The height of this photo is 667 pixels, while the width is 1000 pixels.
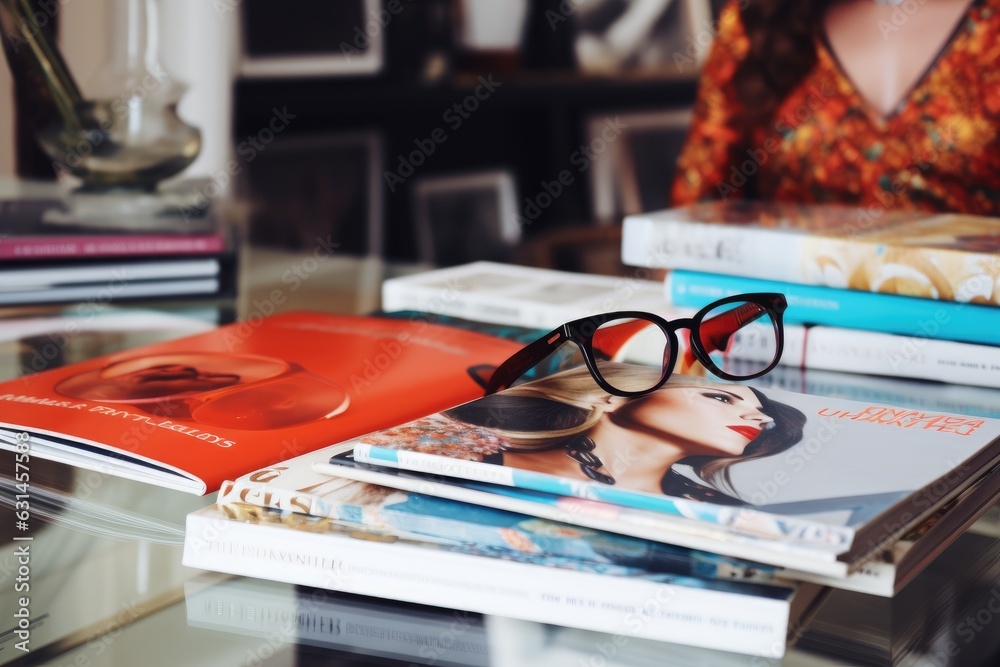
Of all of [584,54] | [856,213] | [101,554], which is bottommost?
[101,554]

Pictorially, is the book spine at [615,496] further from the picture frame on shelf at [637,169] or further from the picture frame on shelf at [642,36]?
the picture frame on shelf at [637,169]

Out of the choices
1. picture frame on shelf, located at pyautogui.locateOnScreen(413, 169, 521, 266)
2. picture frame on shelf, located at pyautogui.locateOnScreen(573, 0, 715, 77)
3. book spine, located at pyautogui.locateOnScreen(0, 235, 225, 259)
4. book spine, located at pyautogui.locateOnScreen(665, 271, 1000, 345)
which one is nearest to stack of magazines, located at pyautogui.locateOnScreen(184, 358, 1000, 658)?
book spine, located at pyautogui.locateOnScreen(665, 271, 1000, 345)

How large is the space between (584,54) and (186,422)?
259cm

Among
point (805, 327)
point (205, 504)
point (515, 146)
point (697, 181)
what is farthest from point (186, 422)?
point (515, 146)

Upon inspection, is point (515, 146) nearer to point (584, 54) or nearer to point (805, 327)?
A: point (584, 54)

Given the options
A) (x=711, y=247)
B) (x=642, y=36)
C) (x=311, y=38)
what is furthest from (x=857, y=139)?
(x=642, y=36)

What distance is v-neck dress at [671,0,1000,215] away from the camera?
1.35 metres

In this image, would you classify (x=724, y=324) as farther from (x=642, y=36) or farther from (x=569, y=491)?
(x=642, y=36)

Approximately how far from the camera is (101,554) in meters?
0.53

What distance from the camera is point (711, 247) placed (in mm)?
905

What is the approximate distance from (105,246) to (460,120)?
1.78 metres

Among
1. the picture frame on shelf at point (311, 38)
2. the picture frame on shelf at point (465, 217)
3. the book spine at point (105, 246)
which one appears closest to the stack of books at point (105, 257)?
the book spine at point (105, 246)

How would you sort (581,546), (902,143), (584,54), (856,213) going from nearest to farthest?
(581,546), (856,213), (902,143), (584,54)

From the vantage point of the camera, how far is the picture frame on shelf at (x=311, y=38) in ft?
7.14
